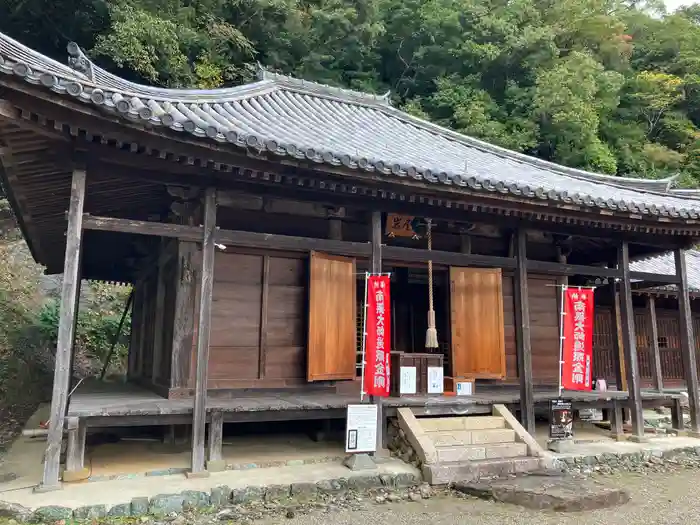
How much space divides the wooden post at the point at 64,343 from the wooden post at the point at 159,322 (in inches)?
121

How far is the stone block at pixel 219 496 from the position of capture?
18.6 feet

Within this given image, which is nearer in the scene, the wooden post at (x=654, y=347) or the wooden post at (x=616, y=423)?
the wooden post at (x=616, y=423)

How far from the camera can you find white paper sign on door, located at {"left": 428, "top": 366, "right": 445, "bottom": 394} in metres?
8.72

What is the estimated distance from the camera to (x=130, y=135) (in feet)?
18.7

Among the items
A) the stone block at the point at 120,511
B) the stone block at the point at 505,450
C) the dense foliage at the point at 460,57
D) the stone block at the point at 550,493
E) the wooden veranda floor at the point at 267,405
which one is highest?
the dense foliage at the point at 460,57

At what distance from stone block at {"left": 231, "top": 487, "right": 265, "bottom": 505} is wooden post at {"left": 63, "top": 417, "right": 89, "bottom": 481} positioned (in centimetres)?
179

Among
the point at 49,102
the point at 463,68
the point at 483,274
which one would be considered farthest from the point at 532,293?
the point at 463,68

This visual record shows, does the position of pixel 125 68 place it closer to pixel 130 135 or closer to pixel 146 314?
pixel 146 314

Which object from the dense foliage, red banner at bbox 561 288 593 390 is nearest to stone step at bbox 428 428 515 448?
red banner at bbox 561 288 593 390

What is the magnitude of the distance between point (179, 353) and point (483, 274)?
5.51m

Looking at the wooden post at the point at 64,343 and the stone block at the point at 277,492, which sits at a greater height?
the wooden post at the point at 64,343

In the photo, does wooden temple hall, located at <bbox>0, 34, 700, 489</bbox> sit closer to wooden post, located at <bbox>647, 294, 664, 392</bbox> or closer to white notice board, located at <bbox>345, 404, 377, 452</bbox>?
white notice board, located at <bbox>345, 404, 377, 452</bbox>

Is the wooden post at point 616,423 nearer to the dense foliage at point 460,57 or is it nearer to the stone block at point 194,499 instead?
the stone block at point 194,499

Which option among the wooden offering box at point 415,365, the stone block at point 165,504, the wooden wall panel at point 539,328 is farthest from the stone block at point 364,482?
the wooden wall panel at point 539,328
